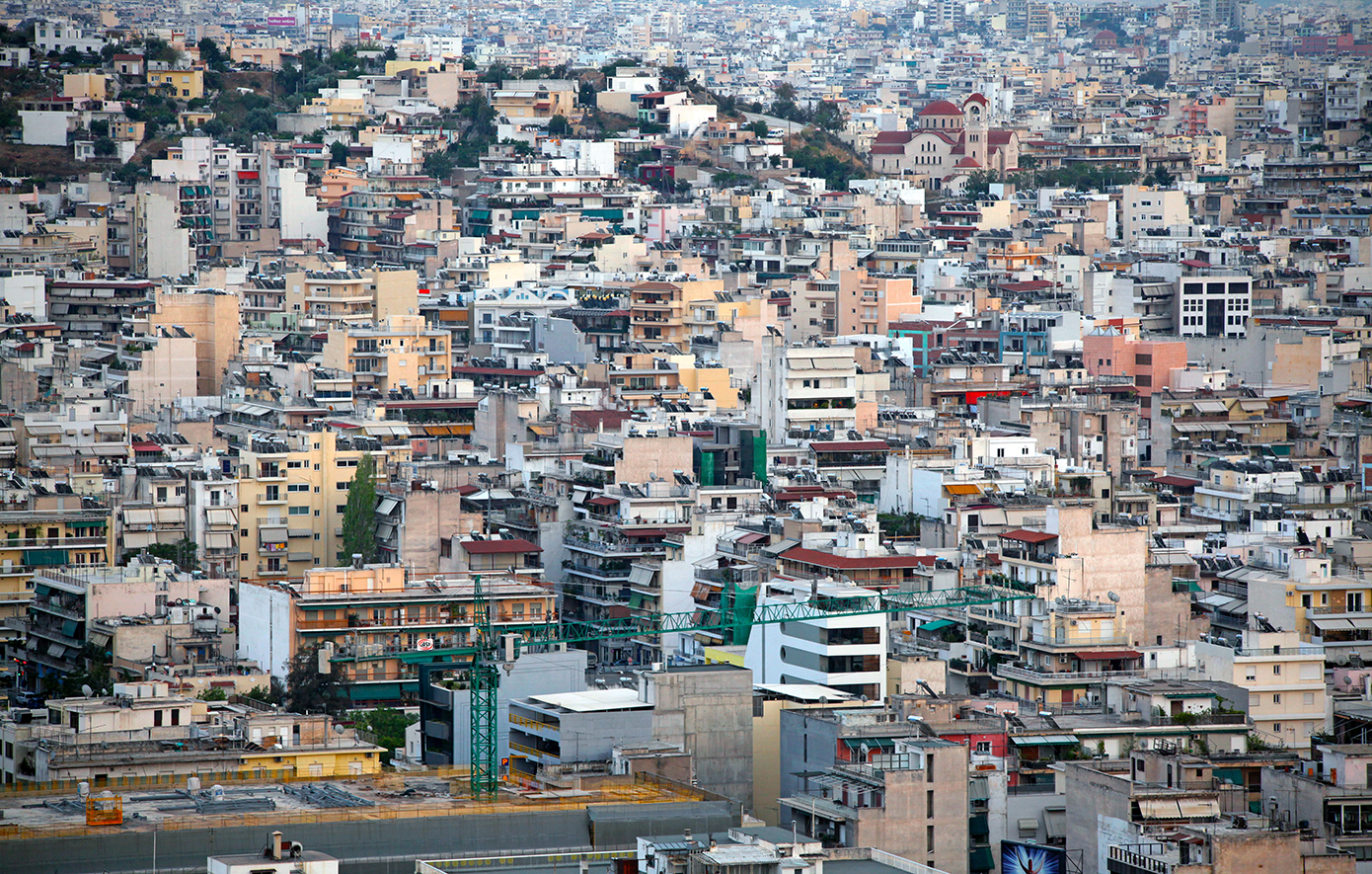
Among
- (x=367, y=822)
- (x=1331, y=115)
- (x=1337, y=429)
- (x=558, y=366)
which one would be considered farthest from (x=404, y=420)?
(x=1331, y=115)

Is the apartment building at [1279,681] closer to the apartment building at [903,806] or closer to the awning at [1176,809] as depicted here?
the apartment building at [903,806]

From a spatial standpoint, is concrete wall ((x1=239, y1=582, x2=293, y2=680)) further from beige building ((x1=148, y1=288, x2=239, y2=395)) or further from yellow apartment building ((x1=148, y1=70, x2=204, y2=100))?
yellow apartment building ((x1=148, y1=70, x2=204, y2=100))

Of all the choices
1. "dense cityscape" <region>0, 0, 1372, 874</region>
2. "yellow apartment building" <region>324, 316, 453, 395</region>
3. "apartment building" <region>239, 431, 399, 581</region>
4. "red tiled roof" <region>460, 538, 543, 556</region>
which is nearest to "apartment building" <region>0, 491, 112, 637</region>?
"dense cityscape" <region>0, 0, 1372, 874</region>

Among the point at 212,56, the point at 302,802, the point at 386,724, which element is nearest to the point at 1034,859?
the point at 302,802

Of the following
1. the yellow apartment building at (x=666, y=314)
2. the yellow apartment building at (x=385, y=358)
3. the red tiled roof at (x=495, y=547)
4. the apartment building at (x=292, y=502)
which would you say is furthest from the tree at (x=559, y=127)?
the red tiled roof at (x=495, y=547)

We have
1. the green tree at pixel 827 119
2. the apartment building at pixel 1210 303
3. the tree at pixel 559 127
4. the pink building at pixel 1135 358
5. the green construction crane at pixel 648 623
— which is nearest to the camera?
the green construction crane at pixel 648 623

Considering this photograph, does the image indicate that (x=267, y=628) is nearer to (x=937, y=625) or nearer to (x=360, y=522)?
(x=360, y=522)

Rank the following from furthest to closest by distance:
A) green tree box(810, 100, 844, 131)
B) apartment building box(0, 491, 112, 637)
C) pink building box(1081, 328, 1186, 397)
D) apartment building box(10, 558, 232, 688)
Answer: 1. green tree box(810, 100, 844, 131)
2. pink building box(1081, 328, 1186, 397)
3. apartment building box(0, 491, 112, 637)
4. apartment building box(10, 558, 232, 688)
